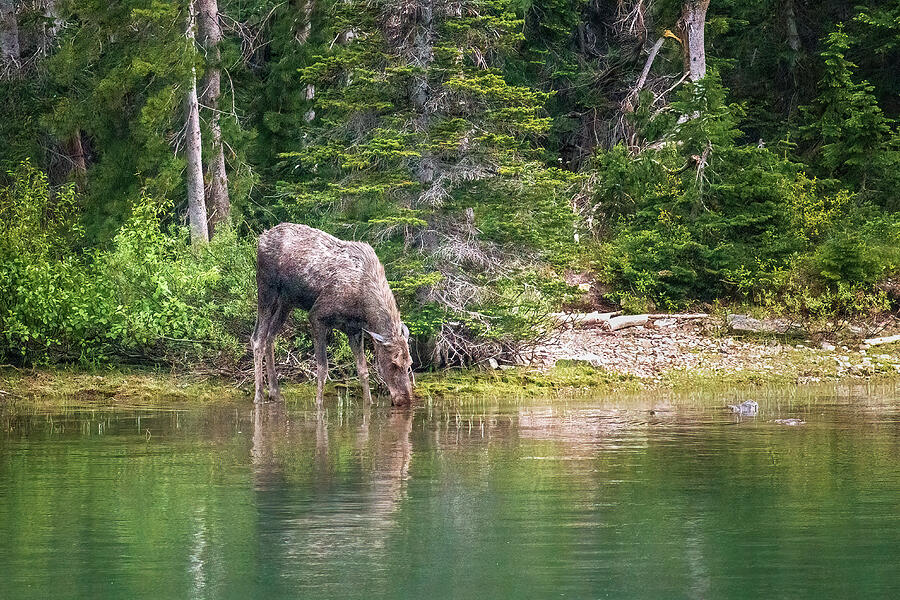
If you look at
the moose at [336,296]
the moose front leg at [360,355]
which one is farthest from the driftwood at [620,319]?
the moose at [336,296]

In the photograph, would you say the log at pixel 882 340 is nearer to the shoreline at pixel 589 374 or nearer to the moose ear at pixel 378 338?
the shoreline at pixel 589 374

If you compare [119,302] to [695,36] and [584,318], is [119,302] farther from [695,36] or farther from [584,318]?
[695,36]

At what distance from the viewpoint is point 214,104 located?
29.8 meters

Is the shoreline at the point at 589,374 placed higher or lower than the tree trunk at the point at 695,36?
lower

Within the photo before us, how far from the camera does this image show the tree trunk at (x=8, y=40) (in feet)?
106

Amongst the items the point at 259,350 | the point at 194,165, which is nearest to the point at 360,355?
the point at 259,350

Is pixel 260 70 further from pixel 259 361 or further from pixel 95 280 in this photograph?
pixel 259 361

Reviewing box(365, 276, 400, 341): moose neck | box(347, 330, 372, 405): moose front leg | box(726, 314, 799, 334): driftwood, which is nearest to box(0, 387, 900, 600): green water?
box(365, 276, 400, 341): moose neck

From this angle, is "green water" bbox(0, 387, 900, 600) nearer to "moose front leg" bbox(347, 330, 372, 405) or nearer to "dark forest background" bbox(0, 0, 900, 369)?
"moose front leg" bbox(347, 330, 372, 405)

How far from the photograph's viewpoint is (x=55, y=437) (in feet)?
48.9

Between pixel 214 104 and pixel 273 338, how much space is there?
11375 mm

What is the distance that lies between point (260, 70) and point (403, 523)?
26.1 metres

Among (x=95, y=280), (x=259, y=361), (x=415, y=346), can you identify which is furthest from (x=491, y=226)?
(x=95, y=280)

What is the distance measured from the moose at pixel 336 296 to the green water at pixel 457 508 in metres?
1.87
